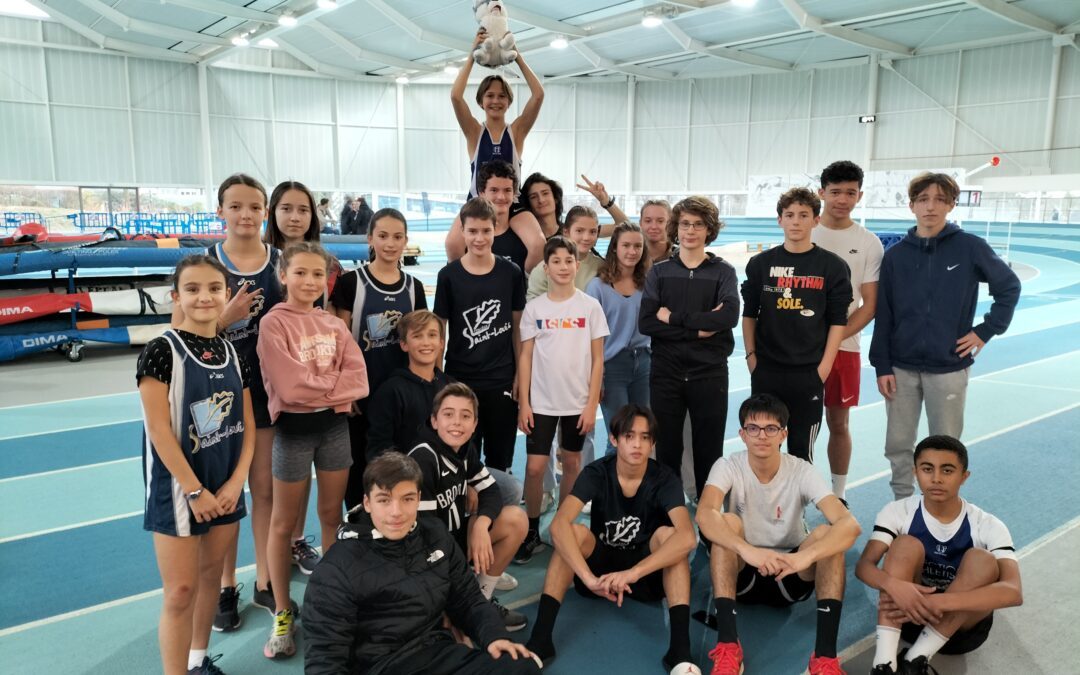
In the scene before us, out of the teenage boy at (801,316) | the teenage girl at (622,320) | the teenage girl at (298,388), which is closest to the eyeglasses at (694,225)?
the teenage boy at (801,316)

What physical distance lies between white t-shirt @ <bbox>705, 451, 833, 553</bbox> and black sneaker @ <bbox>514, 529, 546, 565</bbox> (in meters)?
1.14

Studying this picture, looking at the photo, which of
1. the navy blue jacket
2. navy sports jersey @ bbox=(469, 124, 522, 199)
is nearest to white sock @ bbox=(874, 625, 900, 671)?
the navy blue jacket

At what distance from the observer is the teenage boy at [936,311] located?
151 inches

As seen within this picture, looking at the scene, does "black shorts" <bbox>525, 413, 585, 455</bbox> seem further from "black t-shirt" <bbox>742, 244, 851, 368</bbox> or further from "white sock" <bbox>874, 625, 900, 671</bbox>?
"white sock" <bbox>874, 625, 900, 671</bbox>

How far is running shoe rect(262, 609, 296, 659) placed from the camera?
117 inches

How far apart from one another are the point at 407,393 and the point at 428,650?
1160 mm

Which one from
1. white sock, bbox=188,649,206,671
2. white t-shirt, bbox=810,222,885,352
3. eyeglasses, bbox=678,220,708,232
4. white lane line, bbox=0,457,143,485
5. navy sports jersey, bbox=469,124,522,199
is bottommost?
white lane line, bbox=0,457,143,485

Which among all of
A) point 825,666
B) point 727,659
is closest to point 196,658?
point 727,659

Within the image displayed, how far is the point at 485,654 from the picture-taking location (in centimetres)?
257

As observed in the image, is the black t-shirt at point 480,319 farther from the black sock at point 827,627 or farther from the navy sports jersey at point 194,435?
the black sock at point 827,627

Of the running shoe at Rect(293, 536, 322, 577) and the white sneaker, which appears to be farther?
the running shoe at Rect(293, 536, 322, 577)

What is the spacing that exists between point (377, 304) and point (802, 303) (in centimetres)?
220

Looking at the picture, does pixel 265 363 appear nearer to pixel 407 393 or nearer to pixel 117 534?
pixel 407 393

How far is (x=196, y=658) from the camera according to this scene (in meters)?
2.76
